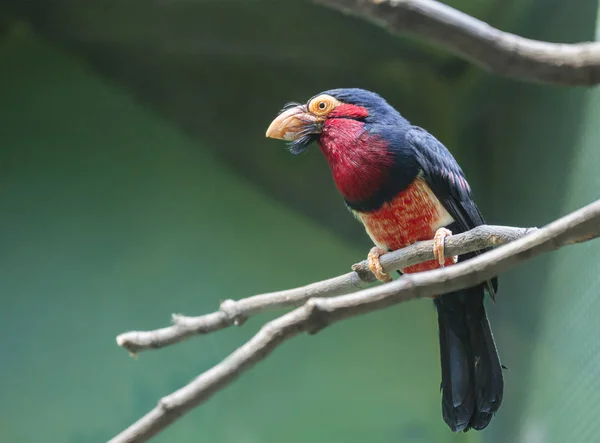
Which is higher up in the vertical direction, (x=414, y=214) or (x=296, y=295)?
(x=414, y=214)

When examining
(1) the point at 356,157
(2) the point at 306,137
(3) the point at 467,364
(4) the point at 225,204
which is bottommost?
(3) the point at 467,364

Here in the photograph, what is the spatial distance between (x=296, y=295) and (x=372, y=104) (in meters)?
0.52

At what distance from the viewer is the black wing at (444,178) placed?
1.17 meters

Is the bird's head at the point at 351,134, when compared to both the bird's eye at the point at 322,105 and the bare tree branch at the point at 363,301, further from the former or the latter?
the bare tree branch at the point at 363,301

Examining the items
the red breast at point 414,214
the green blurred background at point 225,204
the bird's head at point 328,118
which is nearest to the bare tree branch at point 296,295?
the red breast at point 414,214

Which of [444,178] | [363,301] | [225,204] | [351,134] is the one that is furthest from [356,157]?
[225,204]

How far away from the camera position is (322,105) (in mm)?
1265

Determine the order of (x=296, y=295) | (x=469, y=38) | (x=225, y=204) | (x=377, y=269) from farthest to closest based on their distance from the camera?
(x=225, y=204), (x=377, y=269), (x=296, y=295), (x=469, y=38)

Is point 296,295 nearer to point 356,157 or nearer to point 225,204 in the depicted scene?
point 356,157

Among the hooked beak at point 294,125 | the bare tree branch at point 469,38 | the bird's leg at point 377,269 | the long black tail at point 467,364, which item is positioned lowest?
the long black tail at point 467,364

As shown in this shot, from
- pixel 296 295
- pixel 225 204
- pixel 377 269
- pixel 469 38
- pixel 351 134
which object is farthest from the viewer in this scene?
pixel 225 204

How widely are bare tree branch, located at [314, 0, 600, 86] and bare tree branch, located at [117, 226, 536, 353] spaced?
14.2 inches

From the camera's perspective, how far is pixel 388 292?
45cm

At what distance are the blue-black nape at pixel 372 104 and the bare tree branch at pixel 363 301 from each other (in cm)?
80
